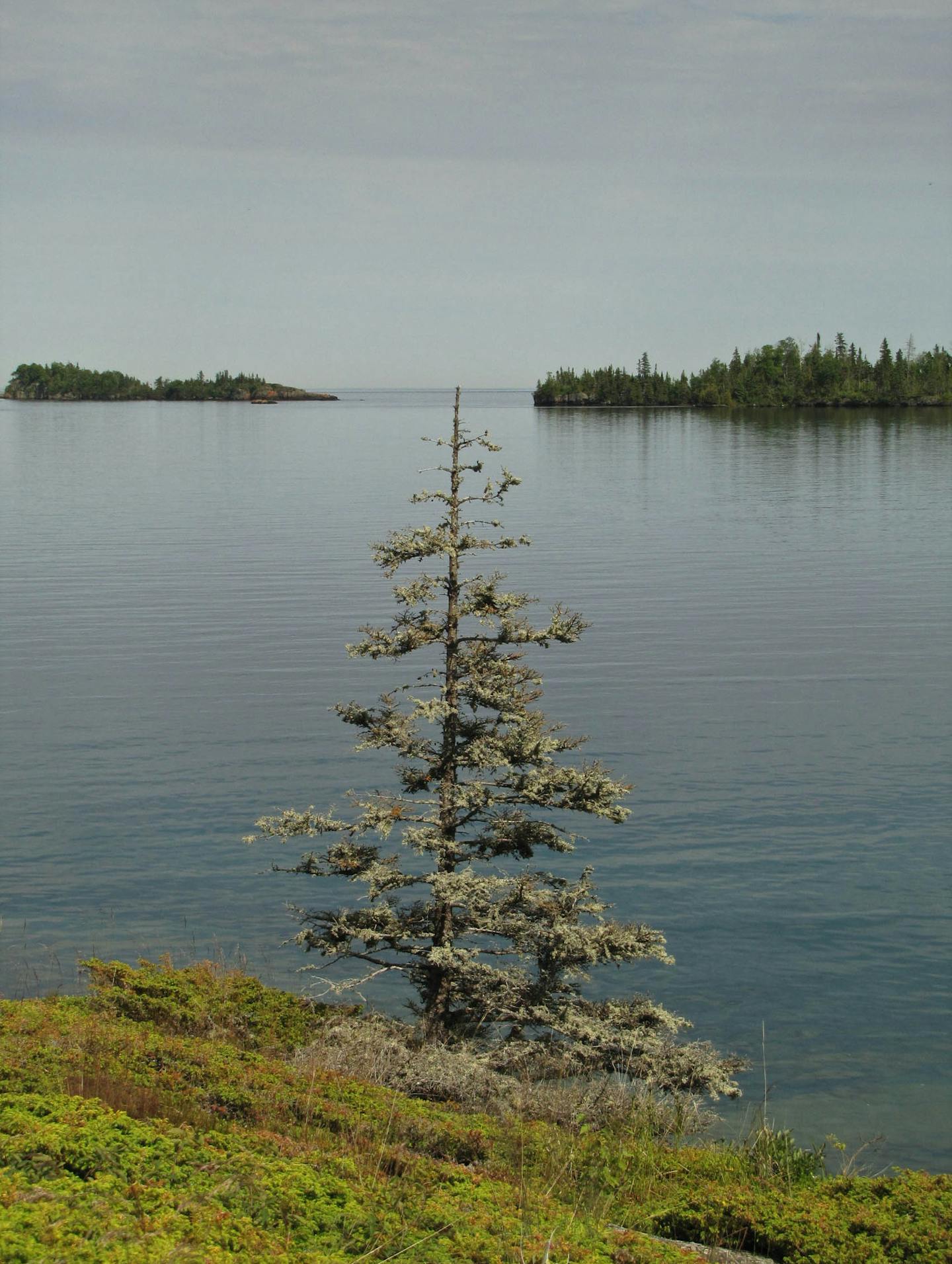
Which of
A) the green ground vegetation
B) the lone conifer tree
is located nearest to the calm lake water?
the lone conifer tree

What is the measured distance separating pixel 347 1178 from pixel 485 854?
9.68m

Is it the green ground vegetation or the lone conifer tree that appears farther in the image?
the lone conifer tree

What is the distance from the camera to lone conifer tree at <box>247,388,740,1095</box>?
18.3m

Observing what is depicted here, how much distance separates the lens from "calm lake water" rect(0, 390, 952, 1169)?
2342 cm

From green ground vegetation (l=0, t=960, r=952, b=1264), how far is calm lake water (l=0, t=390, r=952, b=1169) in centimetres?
641

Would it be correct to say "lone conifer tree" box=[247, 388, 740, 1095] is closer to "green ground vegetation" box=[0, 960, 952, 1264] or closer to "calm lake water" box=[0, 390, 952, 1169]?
"green ground vegetation" box=[0, 960, 952, 1264]

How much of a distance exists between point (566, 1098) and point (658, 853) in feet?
45.5

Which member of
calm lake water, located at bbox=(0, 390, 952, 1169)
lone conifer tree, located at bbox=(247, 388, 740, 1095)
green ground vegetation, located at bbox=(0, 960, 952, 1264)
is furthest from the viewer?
calm lake water, located at bbox=(0, 390, 952, 1169)

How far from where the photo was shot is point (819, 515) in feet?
297

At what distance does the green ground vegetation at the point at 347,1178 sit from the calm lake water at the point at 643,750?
6.41 m

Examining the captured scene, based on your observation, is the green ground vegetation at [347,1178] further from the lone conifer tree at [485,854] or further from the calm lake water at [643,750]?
the calm lake water at [643,750]

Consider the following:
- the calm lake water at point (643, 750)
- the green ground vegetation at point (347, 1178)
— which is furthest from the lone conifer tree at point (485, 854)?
the calm lake water at point (643, 750)

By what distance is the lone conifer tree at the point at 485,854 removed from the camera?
719 inches

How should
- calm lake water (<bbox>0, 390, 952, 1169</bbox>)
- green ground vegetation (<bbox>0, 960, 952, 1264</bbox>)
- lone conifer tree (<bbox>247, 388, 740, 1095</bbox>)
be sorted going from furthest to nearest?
calm lake water (<bbox>0, 390, 952, 1169</bbox>), lone conifer tree (<bbox>247, 388, 740, 1095</bbox>), green ground vegetation (<bbox>0, 960, 952, 1264</bbox>)
